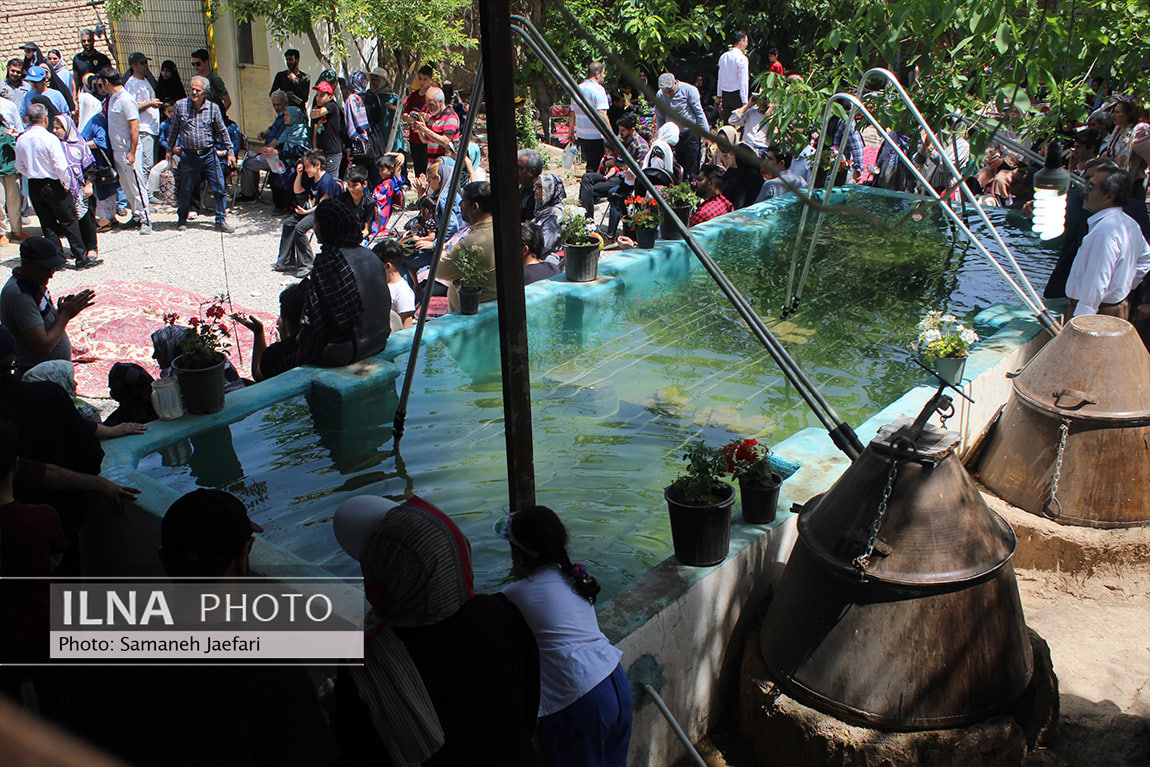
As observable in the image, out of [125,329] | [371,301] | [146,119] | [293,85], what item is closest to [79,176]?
[146,119]

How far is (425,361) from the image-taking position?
7.15m

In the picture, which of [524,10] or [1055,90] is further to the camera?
[524,10]

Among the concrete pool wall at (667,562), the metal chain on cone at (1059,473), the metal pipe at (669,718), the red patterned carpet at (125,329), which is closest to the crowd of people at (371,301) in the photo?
the concrete pool wall at (667,562)

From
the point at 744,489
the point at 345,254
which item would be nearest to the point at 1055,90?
the point at 744,489

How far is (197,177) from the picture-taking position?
40.8ft

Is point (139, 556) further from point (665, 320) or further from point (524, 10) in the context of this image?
point (524, 10)

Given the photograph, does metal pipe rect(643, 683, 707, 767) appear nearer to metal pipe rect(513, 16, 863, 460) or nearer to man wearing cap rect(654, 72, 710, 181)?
metal pipe rect(513, 16, 863, 460)

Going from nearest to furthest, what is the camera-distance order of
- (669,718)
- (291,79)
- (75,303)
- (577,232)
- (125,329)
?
(669,718) < (75,303) < (577,232) < (125,329) < (291,79)

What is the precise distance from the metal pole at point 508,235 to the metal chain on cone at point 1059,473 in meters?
3.20

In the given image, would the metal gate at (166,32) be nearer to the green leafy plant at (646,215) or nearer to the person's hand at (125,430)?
the green leafy plant at (646,215)

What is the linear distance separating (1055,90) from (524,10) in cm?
1650

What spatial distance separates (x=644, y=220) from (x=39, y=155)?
258 inches

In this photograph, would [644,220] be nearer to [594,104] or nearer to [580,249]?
[580,249]

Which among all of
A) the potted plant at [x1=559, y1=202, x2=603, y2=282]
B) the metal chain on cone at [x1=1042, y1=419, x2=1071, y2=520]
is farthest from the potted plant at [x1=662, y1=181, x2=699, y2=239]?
the metal chain on cone at [x1=1042, y1=419, x2=1071, y2=520]
